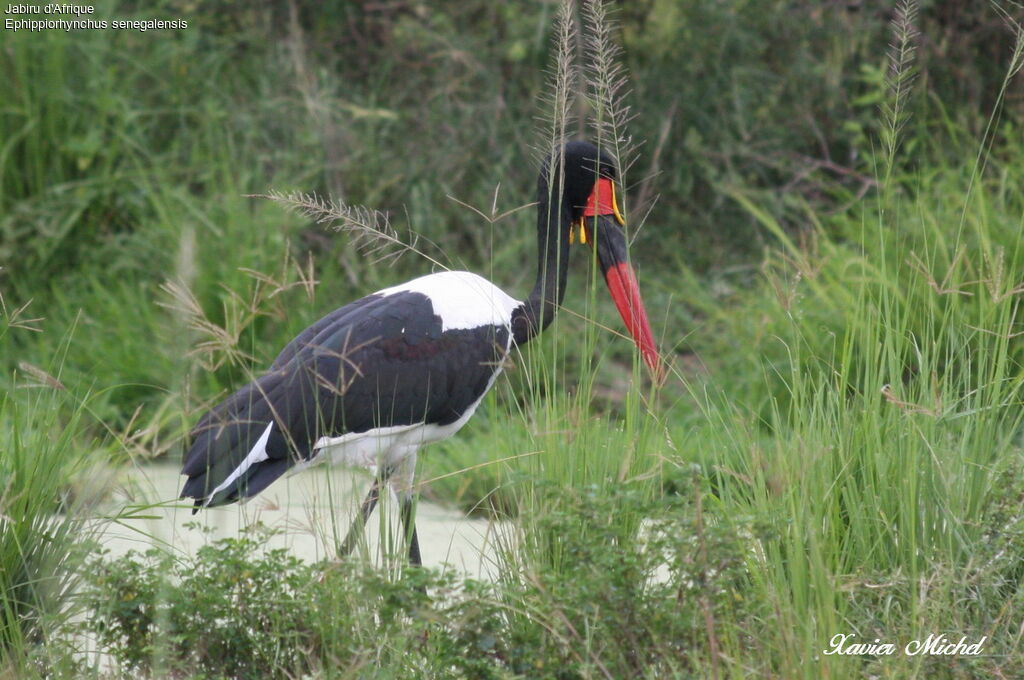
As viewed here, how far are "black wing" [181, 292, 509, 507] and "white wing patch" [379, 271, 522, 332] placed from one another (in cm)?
3

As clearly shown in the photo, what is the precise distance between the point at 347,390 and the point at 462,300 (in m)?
0.47

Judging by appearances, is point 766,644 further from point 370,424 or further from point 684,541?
point 370,424

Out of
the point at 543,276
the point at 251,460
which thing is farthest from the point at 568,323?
the point at 251,460

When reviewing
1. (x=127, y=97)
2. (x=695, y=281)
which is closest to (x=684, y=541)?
(x=695, y=281)

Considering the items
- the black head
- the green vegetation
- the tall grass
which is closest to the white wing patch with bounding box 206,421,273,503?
the green vegetation

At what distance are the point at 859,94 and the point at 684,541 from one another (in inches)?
178

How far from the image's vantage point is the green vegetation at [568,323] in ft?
8.20

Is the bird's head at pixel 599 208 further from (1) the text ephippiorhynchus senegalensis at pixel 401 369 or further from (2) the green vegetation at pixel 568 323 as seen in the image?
(2) the green vegetation at pixel 568 323

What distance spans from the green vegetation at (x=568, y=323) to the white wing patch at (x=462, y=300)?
331mm

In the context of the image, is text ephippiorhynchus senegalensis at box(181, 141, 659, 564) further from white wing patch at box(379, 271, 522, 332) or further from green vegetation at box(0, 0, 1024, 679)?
green vegetation at box(0, 0, 1024, 679)
